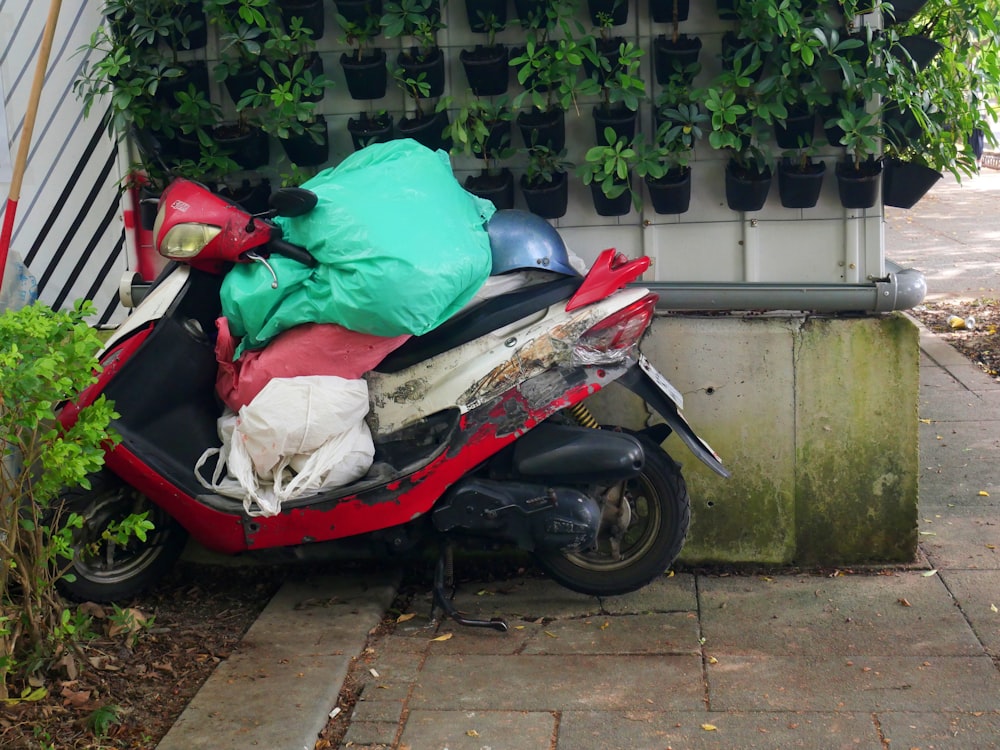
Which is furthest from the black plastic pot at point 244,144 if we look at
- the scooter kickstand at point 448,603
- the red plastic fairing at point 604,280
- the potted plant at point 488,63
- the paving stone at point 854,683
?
the paving stone at point 854,683

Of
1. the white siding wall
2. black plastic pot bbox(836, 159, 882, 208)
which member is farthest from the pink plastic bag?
black plastic pot bbox(836, 159, 882, 208)

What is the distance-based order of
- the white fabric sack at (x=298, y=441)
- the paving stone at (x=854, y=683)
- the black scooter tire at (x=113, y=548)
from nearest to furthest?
1. the paving stone at (x=854, y=683)
2. the white fabric sack at (x=298, y=441)
3. the black scooter tire at (x=113, y=548)

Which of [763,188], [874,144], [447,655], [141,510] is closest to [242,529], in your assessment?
[141,510]

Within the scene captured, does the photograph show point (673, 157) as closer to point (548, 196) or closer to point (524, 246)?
point (548, 196)

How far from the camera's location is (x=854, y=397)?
15.1 ft

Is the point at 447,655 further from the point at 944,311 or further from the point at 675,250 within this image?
the point at 944,311

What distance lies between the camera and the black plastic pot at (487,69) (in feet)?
14.4

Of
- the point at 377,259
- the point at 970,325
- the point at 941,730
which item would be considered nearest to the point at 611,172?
the point at 377,259

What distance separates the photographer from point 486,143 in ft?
15.0

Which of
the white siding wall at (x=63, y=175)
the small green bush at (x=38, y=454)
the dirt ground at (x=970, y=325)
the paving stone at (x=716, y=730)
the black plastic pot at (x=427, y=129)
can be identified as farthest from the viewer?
the dirt ground at (x=970, y=325)

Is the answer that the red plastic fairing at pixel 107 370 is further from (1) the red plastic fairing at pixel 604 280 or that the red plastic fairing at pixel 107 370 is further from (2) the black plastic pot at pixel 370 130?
(1) the red plastic fairing at pixel 604 280

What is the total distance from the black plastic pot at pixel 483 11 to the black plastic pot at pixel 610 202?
727 mm

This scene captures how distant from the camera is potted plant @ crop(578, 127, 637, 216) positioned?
14.4 feet

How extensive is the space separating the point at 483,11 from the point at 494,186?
0.65 meters
